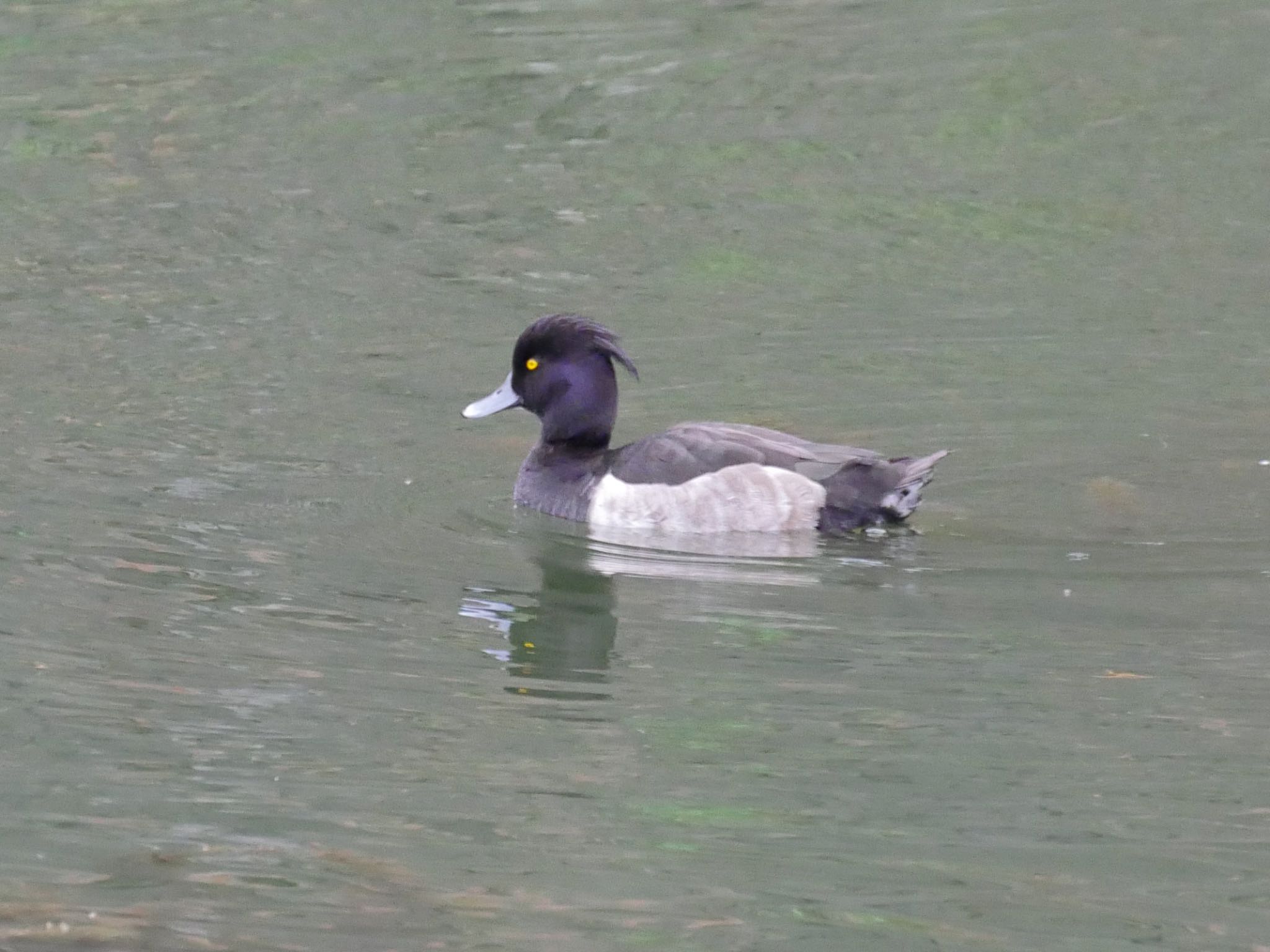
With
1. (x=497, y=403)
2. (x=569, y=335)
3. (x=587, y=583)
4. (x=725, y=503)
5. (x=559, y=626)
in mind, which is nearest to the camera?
(x=559, y=626)

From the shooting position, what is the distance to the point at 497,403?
10.8 m

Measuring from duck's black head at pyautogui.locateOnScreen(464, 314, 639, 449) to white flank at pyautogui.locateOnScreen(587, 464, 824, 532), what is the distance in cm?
62

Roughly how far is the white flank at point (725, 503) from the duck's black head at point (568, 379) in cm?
62

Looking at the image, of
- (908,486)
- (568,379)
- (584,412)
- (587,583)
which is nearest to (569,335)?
(568,379)

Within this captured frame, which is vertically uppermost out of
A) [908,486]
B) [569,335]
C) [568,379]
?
[569,335]

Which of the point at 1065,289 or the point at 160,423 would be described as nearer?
the point at 160,423

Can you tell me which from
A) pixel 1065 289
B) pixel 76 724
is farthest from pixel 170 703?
pixel 1065 289

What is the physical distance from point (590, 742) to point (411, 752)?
0.60 metres

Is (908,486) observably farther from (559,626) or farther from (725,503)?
(559,626)

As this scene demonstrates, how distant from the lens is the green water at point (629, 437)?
591cm

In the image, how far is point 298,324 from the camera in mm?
13453

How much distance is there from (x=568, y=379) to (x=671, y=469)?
0.94 meters

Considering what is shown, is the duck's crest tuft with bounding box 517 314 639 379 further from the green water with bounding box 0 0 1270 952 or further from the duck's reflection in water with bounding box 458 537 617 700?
the duck's reflection in water with bounding box 458 537 617 700

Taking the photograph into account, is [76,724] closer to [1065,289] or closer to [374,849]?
[374,849]
